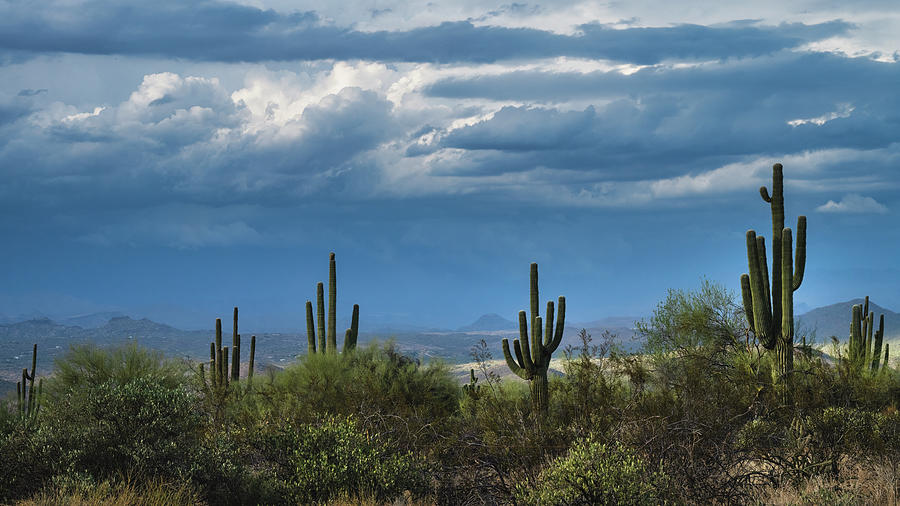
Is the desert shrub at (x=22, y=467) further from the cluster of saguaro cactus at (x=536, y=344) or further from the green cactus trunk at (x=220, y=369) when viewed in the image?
the cluster of saguaro cactus at (x=536, y=344)

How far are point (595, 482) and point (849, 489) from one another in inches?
174

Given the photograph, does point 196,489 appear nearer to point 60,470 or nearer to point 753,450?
point 60,470

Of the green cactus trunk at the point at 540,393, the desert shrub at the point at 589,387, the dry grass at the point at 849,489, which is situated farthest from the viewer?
the green cactus trunk at the point at 540,393

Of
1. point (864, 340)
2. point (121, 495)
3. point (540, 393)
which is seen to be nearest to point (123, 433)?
point (121, 495)

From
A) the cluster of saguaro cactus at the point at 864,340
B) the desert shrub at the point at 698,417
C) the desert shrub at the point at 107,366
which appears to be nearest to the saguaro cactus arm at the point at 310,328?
the desert shrub at the point at 107,366

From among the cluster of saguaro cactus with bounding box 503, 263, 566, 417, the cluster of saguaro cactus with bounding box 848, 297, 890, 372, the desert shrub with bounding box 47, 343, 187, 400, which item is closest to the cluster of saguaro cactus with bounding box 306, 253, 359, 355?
the desert shrub with bounding box 47, 343, 187, 400

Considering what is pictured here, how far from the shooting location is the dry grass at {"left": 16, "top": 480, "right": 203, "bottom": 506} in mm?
10820

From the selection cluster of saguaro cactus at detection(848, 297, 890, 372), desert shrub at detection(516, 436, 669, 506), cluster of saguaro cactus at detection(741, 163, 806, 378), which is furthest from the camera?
cluster of saguaro cactus at detection(848, 297, 890, 372)

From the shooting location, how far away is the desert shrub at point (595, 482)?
34.7 feet

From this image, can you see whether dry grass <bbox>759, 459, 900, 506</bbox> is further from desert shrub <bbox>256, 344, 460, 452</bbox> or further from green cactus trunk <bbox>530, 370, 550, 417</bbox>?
desert shrub <bbox>256, 344, 460, 452</bbox>

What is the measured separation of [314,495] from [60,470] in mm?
3334

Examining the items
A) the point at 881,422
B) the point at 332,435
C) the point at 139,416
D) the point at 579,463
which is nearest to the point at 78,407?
the point at 139,416

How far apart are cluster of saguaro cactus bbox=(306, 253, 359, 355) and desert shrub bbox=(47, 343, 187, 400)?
3.81 meters

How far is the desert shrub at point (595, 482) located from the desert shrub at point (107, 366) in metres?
12.4
